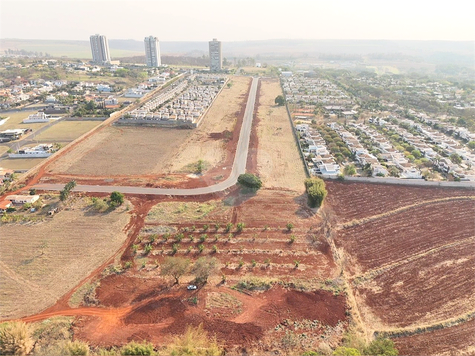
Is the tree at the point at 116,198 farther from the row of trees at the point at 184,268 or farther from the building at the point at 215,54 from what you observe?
the building at the point at 215,54

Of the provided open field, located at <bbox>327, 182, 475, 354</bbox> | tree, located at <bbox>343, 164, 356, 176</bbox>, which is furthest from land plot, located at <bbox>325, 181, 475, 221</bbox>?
tree, located at <bbox>343, 164, 356, 176</bbox>

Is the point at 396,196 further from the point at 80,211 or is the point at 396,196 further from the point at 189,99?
the point at 189,99

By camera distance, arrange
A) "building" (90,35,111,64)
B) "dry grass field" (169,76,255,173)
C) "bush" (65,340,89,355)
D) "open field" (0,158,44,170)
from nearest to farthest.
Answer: "bush" (65,340,89,355) < "open field" (0,158,44,170) < "dry grass field" (169,76,255,173) < "building" (90,35,111,64)

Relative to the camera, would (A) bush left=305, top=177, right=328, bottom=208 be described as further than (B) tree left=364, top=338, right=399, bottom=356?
Yes

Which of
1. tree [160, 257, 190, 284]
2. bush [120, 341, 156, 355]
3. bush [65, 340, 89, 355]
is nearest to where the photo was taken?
bush [65, 340, 89, 355]

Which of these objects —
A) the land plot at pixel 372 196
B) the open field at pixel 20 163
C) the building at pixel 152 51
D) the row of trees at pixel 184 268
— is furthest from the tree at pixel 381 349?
the building at pixel 152 51

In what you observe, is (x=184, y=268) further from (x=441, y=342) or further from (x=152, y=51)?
(x=152, y=51)

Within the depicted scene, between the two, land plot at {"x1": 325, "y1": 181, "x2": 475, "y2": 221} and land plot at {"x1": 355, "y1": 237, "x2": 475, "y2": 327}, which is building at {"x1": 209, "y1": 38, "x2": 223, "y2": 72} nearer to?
land plot at {"x1": 325, "y1": 181, "x2": 475, "y2": 221}
